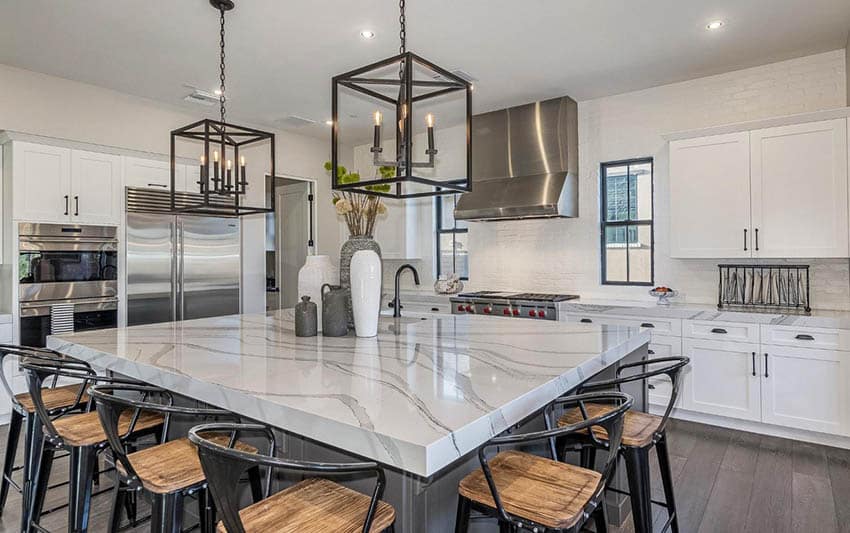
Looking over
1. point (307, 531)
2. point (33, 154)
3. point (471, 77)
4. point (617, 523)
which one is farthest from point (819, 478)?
point (33, 154)

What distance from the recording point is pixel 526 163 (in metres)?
5.02

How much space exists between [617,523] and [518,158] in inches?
140

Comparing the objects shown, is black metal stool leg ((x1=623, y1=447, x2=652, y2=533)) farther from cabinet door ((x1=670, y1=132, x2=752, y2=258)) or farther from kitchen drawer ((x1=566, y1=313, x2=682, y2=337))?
cabinet door ((x1=670, y1=132, x2=752, y2=258))

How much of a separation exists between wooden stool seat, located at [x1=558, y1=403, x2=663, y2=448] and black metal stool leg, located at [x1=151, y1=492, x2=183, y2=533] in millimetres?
1361

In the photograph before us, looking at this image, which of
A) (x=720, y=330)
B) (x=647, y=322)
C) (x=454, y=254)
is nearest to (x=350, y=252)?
(x=647, y=322)

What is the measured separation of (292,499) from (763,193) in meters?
3.94

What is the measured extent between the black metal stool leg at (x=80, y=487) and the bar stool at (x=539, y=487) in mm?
1361

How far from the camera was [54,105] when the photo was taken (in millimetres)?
4363

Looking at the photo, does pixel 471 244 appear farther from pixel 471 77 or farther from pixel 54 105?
pixel 54 105

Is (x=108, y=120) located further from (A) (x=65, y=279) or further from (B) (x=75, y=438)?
(B) (x=75, y=438)

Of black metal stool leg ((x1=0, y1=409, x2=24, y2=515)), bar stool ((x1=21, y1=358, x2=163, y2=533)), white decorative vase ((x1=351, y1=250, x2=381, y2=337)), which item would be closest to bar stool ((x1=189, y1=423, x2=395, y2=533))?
bar stool ((x1=21, y1=358, x2=163, y2=533))

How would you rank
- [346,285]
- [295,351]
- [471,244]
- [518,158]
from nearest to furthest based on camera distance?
1. [295,351]
2. [346,285]
3. [518,158]
4. [471,244]

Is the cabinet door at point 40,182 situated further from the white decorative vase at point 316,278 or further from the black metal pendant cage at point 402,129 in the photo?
the black metal pendant cage at point 402,129

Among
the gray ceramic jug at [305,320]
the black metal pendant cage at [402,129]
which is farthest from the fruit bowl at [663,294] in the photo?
the gray ceramic jug at [305,320]
